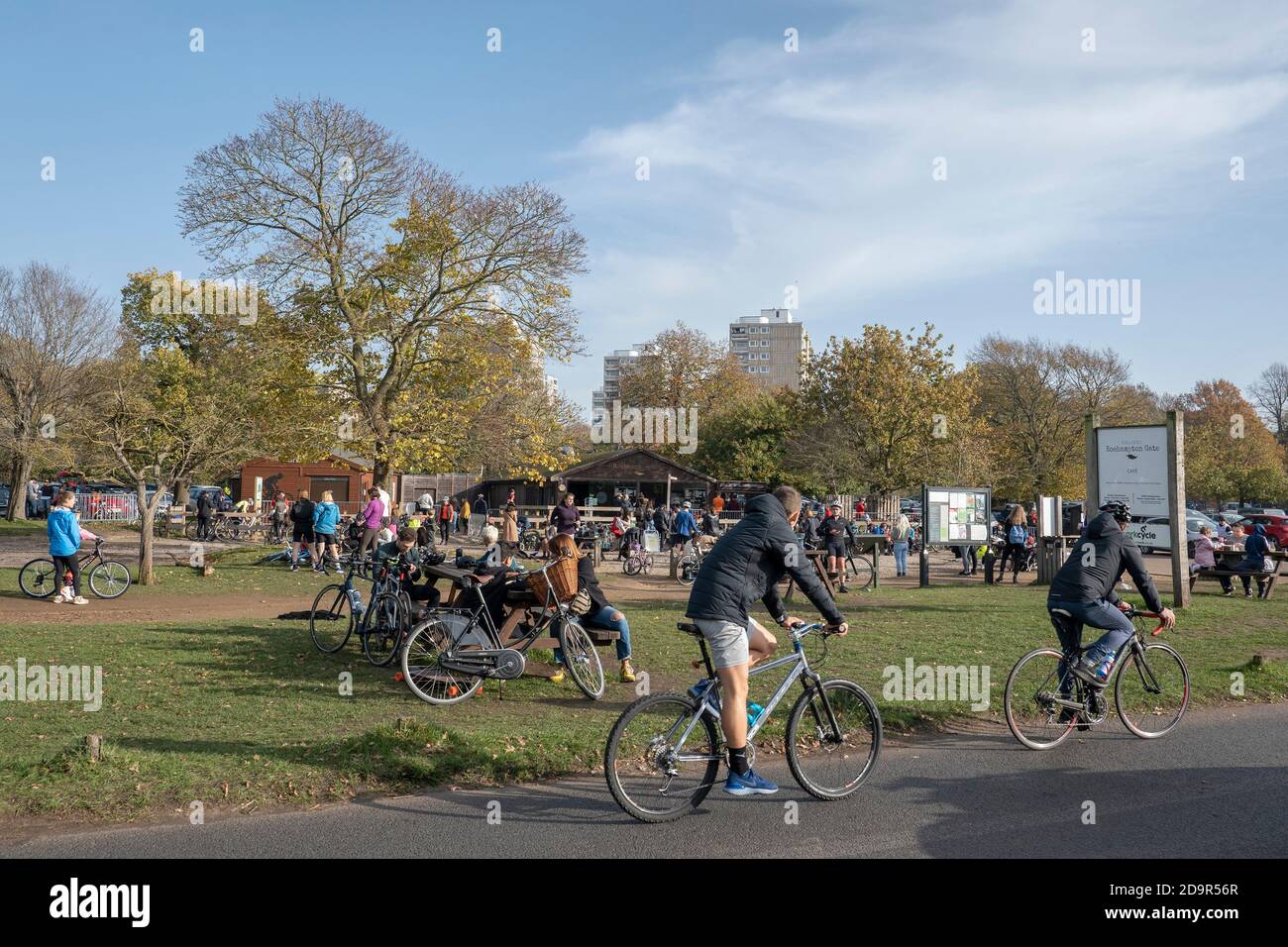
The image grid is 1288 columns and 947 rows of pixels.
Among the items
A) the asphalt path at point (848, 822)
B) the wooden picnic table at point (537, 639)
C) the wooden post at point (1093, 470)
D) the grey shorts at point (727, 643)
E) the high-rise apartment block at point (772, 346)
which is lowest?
the asphalt path at point (848, 822)

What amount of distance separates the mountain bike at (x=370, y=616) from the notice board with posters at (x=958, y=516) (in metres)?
14.6

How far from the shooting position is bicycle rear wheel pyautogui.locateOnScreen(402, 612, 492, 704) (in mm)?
8352

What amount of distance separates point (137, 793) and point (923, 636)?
920 centimetres

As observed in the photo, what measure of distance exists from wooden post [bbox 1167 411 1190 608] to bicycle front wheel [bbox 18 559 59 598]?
17.5 meters

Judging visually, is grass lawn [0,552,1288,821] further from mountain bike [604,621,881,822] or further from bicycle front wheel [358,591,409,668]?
mountain bike [604,621,881,822]

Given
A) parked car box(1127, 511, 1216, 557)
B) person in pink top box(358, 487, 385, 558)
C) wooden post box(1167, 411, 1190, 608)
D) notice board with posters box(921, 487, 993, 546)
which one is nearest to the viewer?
wooden post box(1167, 411, 1190, 608)

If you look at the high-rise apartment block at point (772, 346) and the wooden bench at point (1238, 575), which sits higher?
the high-rise apartment block at point (772, 346)

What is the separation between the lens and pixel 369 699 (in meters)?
8.35

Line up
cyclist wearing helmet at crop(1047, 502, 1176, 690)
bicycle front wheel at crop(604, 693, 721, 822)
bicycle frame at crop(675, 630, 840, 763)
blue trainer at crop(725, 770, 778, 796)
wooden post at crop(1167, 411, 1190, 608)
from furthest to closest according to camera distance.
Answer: wooden post at crop(1167, 411, 1190, 608)
cyclist wearing helmet at crop(1047, 502, 1176, 690)
blue trainer at crop(725, 770, 778, 796)
bicycle frame at crop(675, 630, 840, 763)
bicycle front wheel at crop(604, 693, 721, 822)

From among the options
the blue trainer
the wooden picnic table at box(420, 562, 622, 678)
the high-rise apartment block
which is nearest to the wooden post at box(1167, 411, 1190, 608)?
the wooden picnic table at box(420, 562, 622, 678)

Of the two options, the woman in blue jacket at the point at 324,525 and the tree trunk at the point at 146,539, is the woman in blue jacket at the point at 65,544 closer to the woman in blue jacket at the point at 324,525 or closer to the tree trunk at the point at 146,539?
the tree trunk at the point at 146,539

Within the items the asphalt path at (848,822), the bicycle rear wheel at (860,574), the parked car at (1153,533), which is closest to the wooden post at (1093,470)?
the parked car at (1153,533)

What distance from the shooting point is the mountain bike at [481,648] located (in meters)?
8.37
